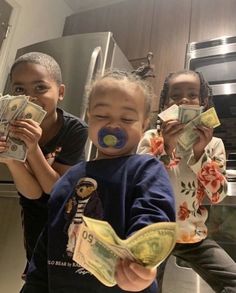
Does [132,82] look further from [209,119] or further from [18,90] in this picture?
[18,90]

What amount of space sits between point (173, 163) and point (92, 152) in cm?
50

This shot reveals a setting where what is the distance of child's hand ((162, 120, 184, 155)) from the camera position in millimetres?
1198

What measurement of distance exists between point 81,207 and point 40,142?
0.53 metres

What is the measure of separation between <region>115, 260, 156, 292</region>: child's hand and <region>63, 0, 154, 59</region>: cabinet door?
80.3 inches

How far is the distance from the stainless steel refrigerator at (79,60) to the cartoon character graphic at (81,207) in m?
0.95

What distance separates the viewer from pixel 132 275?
53 cm

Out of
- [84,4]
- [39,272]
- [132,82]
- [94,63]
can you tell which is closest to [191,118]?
[132,82]

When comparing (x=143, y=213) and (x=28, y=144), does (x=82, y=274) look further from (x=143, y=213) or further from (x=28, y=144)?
(x=28, y=144)

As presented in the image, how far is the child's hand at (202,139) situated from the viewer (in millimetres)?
1202

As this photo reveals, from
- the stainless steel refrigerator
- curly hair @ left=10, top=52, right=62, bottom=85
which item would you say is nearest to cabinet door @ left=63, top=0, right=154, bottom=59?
the stainless steel refrigerator

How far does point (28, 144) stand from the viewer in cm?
105

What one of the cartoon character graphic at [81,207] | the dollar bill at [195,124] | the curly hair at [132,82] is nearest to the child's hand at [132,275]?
the cartoon character graphic at [81,207]

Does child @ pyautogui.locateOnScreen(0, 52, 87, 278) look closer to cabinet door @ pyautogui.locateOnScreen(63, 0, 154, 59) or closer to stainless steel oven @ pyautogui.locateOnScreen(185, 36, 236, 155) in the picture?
stainless steel oven @ pyautogui.locateOnScreen(185, 36, 236, 155)

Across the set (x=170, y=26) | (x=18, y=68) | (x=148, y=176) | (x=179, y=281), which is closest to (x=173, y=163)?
(x=179, y=281)
